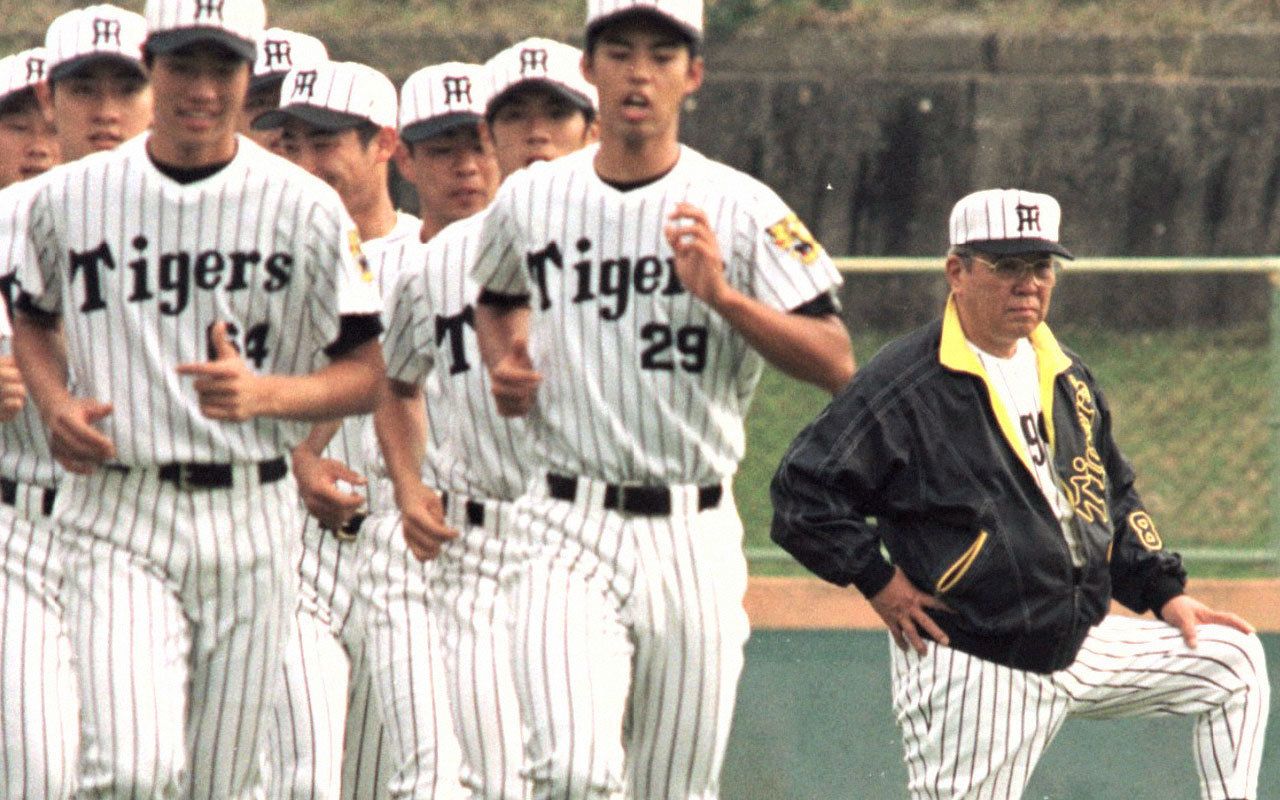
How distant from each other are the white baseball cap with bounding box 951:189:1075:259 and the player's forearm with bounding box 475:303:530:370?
127 centimetres

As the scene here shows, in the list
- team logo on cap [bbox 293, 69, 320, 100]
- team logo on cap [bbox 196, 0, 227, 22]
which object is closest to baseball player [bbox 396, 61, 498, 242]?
team logo on cap [bbox 293, 69, 320, 100]

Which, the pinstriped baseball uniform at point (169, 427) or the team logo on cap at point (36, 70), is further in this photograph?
the team logo on cap at point (36, 70)

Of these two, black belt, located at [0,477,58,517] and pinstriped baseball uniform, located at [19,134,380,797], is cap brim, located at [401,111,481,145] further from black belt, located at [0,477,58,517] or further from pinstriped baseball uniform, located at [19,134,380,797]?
black belt, located at [0,477,58,517]

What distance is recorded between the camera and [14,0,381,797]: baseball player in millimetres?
5379

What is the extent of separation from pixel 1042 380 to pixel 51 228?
2.47 meters

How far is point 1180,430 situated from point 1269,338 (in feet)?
1.44

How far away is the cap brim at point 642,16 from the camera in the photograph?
5500 millimetres

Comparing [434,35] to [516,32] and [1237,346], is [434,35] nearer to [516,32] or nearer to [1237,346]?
[516,32]

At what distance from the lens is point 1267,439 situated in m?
8.54

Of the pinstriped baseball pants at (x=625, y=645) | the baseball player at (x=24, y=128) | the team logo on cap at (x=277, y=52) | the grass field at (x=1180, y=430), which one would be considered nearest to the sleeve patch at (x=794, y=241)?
the pinstriped baseball pants at (x=625, y=645)

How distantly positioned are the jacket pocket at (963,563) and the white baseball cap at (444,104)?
66.1 inches

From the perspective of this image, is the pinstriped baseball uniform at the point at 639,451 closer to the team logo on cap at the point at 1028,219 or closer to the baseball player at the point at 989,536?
the baseball player at the point at 989,536

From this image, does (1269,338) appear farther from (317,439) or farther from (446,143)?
(317,439)

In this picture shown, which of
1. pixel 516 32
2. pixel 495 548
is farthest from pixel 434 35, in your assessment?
pixel 495 548
